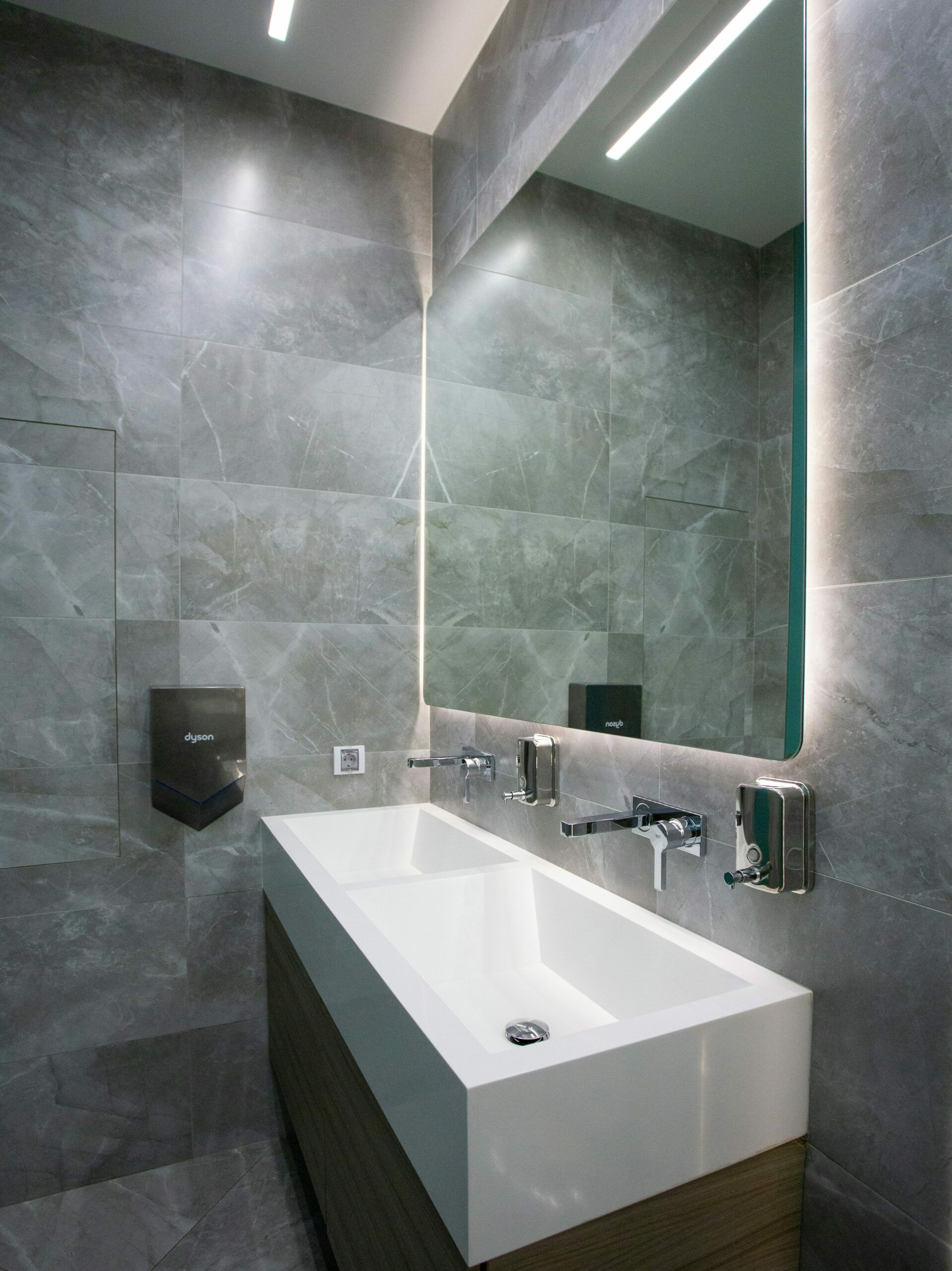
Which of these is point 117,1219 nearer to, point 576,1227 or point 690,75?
point 576,1227

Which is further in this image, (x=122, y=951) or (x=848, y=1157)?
(x=122, y=951)

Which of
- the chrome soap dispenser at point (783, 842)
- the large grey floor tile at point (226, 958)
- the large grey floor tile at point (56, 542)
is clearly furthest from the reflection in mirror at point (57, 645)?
the chrome soap dispenser at point (783, 842)

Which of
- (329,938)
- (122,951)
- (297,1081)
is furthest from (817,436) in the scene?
(122,951)

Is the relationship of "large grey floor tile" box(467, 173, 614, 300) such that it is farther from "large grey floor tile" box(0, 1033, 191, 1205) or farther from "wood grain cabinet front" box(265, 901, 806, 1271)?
"large grey floor tile" box(0, 1033, 191, 1205)

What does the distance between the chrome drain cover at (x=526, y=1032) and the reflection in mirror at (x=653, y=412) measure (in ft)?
1.63

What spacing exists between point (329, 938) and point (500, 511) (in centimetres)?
103

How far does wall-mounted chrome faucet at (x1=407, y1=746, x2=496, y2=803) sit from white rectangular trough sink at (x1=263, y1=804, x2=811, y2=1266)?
1.16 ft

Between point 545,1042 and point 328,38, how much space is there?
225 cm

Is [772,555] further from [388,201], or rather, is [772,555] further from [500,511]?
[388,201]

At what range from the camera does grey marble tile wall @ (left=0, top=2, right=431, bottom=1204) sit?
1747 millimetres

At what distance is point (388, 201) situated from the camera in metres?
2.15

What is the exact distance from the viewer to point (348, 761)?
2.06 meters

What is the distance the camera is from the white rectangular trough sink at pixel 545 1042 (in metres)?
0.77

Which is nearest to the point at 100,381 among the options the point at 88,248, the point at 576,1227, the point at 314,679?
the point at 88,248
